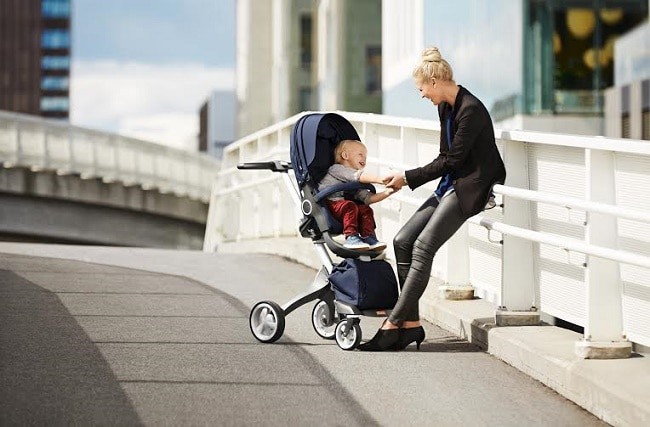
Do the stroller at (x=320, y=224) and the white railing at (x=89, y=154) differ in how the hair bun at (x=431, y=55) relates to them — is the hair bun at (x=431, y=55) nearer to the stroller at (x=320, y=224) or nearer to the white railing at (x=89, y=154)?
the stroller at (x=320, y=224)

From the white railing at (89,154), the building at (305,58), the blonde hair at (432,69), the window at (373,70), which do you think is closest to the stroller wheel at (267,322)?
the blonde hair at (432,69)

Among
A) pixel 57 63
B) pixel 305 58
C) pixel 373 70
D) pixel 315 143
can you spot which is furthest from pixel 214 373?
pixel 57 63

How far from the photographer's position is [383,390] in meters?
6.10

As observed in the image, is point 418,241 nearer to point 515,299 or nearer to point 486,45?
point 515,299

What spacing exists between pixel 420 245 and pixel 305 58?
175 feet

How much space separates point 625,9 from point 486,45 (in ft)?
11.1

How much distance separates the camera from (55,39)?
499ft

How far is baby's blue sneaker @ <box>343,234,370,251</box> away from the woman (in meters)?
0.19

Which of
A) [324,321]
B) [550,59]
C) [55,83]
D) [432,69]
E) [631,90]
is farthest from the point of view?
[55,83]

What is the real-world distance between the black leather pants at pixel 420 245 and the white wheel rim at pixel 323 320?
621 mm

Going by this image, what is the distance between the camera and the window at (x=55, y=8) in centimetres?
14962

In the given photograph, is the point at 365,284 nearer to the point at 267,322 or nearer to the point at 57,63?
the point at 267,322

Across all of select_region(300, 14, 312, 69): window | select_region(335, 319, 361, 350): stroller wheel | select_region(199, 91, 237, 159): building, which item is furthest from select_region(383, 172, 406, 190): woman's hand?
select_region(199, 91, 237, 159): building

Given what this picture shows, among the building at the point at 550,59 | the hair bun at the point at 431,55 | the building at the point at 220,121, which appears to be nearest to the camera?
the hair bun at the point at 431,55
